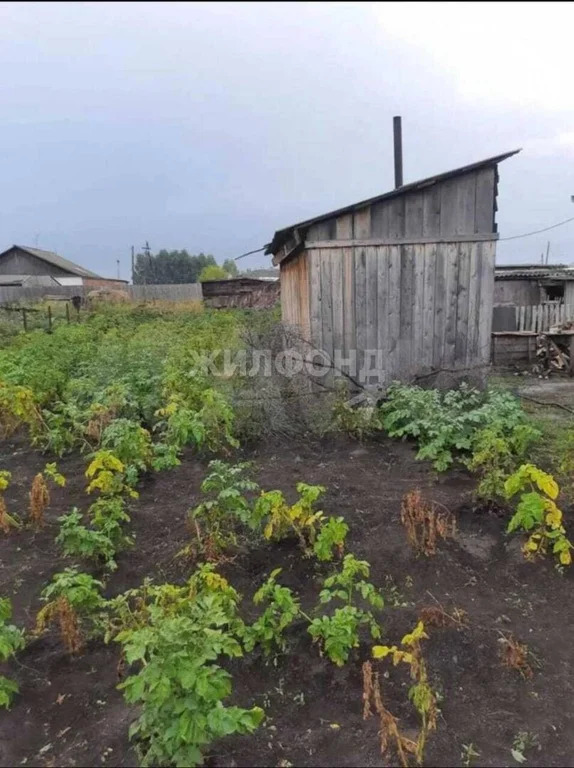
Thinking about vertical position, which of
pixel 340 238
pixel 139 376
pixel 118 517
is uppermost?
pixel 340 238

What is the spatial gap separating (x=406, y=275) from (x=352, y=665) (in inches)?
203

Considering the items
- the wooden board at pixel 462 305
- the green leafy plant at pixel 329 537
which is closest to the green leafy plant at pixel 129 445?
the green leafy plant at pixel 329 537

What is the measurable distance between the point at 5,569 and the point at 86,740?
172 cm

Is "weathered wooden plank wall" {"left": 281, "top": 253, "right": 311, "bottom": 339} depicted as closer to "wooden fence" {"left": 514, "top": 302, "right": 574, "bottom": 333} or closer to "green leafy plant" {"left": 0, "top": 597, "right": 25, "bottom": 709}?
"green leafy plant" {"left": 0, "top": 597, "right": 25, "bottom": 709}

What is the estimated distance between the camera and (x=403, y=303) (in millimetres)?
6652

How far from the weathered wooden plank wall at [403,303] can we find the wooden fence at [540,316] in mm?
7389

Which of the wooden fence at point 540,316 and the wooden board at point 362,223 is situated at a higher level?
the wooden board at point 362,223

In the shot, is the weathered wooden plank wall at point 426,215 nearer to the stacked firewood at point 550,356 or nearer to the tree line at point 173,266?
the stacked firewood at point 550,356

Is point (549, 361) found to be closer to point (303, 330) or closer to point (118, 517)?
point (303, 330)

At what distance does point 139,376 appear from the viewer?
6625mm

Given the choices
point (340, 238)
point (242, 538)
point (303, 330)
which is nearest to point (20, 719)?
point (242, 538)

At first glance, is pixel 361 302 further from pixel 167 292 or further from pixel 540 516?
pixel 167 292

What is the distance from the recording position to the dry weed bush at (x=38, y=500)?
146 inches

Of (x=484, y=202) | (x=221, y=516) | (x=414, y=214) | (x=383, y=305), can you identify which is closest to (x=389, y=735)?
(x=221, y=516)
